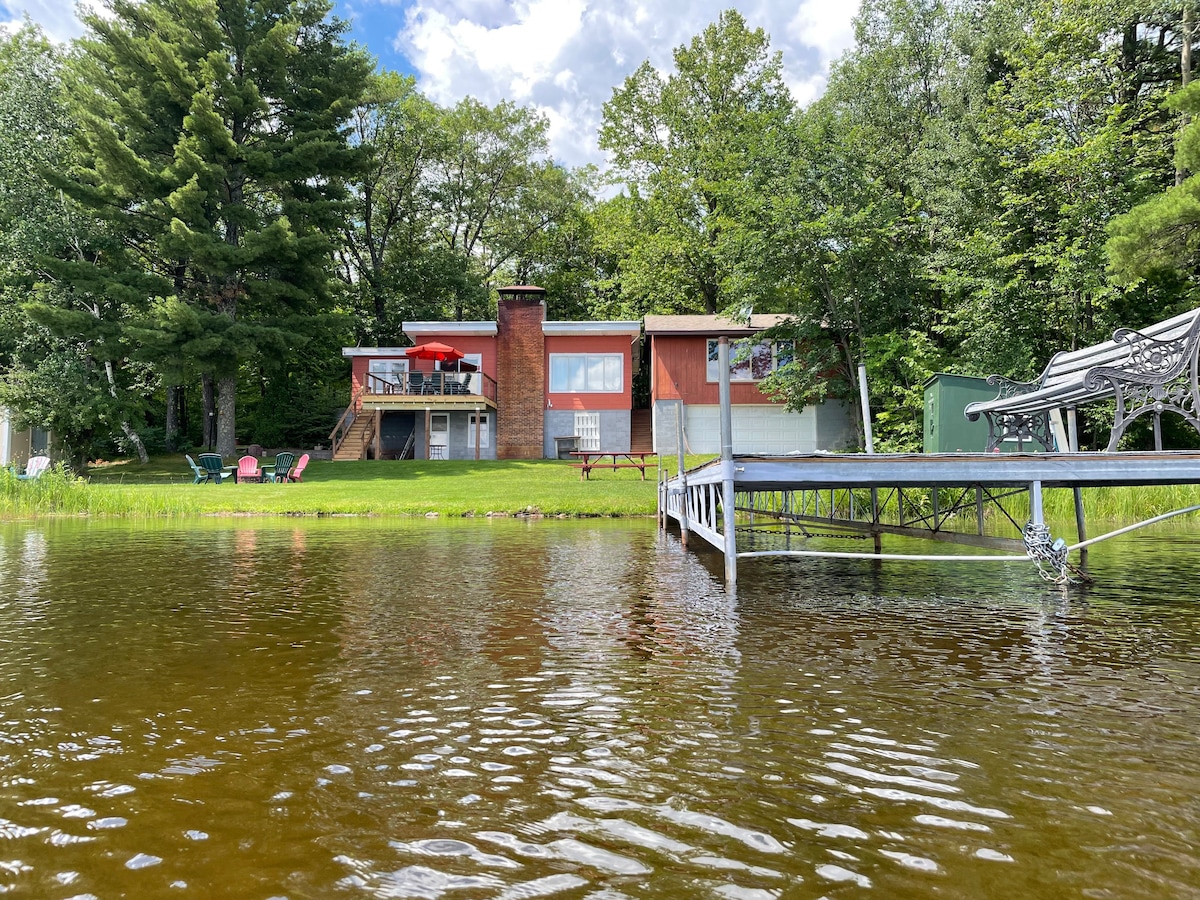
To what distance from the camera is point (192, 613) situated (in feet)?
19.1

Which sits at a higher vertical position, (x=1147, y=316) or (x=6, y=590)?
(x=1147, y=316)

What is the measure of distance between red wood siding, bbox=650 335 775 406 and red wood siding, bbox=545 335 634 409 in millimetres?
1322

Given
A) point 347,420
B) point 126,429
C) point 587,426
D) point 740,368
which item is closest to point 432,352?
point 347,420

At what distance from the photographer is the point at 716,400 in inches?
1134

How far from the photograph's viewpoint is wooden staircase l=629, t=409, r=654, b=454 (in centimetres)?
2969

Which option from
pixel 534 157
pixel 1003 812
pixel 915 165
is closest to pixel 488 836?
pixel 1003 812

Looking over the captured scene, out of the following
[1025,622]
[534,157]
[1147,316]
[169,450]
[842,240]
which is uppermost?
[534,157]

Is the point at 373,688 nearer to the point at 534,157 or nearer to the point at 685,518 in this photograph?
the point at 685,518

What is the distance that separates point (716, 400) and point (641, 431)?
3.74m

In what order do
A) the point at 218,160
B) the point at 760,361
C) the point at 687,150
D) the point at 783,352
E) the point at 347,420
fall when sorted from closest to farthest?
the point at 783,352 → the point at 218,160 → the point at 760,361 → the point at 347,420 → the point at 687,150

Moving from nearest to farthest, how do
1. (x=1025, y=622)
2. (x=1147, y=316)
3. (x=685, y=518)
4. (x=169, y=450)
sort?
(x=1025, y=622) → (x=685, y=518) → (x=1147, y=316) → (x=169, y=450)

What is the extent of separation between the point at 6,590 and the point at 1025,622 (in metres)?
8.72

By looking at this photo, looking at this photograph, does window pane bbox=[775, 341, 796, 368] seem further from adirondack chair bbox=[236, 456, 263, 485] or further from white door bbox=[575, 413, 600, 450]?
adirondack chair bbox=[236, 456, 263, 485]

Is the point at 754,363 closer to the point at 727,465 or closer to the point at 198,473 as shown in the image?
the point at 198,473
